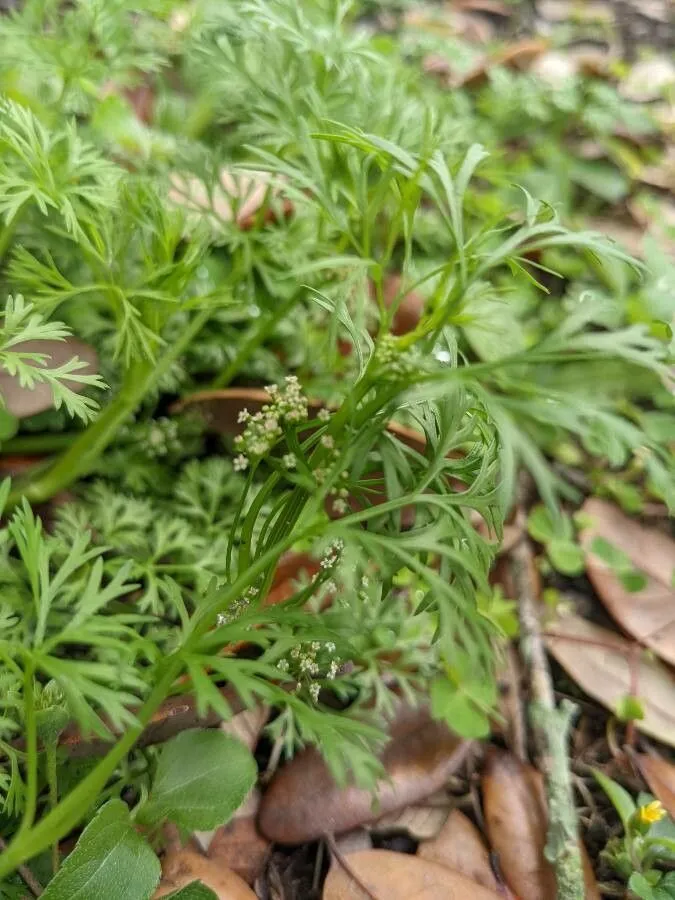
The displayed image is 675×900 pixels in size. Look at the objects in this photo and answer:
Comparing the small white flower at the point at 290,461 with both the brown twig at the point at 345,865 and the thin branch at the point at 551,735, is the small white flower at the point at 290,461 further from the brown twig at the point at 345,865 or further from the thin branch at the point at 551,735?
the thin branch at the point at 551,735

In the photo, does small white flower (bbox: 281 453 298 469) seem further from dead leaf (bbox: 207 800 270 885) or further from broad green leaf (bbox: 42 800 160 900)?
dead leaf (bbox: 207 800 270 885)

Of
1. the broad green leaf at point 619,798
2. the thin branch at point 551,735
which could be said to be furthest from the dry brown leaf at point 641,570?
the broad green leaf at point 619,798

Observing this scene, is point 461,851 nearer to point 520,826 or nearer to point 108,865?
point 520,826

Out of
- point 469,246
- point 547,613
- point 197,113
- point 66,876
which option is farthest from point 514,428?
point 197,113

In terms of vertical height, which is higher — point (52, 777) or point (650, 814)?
point (52, 777)

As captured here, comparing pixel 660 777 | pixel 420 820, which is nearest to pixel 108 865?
pixel 420 820

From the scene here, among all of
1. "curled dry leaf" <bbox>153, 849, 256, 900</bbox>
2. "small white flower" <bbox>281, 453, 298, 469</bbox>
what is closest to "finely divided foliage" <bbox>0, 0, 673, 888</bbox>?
"small white flower" <bbox>281, 453, 298, 469</bbox>

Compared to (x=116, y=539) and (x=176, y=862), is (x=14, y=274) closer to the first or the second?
(x=116, y=539)
